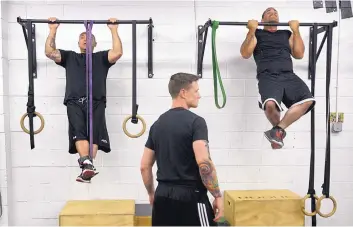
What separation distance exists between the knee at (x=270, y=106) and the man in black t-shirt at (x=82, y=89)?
4.26 feet

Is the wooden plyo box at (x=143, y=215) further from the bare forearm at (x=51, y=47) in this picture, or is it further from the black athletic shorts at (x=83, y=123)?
the bare forearm at (x=51, y=47)

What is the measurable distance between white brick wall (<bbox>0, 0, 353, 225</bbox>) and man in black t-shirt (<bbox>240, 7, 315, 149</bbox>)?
379 mm

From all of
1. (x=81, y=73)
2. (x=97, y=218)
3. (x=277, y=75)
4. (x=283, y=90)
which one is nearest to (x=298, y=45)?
(x=277, y=75)

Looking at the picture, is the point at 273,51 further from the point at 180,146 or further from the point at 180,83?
the point at 180,146

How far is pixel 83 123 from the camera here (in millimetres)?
3193

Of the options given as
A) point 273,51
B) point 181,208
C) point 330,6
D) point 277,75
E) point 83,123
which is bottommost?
point 181,208

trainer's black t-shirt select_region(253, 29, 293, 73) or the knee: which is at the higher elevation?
trainer's black t-shirt select_region(253, 29, 293, 73)

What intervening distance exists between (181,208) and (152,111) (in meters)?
1.44

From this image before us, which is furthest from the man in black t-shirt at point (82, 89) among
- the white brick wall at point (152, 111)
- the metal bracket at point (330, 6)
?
the metal bracket at point (330, 6)

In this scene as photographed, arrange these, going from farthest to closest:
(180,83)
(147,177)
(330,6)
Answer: (330,6) < (147,177) < (180,83)

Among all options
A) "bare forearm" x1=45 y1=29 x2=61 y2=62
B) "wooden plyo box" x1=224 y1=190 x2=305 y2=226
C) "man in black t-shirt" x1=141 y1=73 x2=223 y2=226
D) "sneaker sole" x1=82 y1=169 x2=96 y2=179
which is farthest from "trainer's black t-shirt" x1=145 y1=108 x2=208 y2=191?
"bare forearm" x1=45 y1=29 x2=61 y2=62

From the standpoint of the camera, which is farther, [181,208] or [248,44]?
[248,44]

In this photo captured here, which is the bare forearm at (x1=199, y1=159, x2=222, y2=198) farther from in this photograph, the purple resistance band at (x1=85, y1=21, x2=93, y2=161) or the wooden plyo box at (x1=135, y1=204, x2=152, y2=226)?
the wooden plyo box at (x1=135, y1=204, x2=152, y2=226)

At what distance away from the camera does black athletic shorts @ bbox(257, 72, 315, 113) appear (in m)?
3.18
